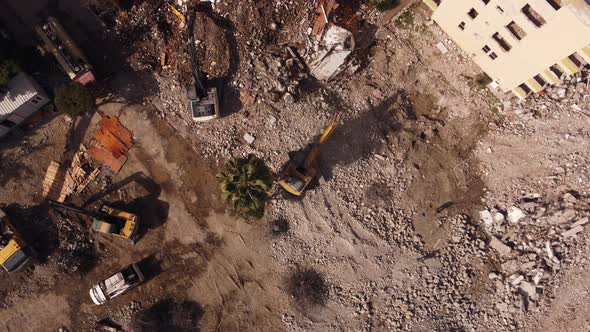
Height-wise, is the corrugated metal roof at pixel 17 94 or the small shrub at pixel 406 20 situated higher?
the corrugated metal roof at pixel 17 94

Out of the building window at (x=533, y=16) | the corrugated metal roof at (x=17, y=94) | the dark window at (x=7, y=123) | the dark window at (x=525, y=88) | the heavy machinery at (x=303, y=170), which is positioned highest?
the corrugated metal roof at (x=17, y=94)

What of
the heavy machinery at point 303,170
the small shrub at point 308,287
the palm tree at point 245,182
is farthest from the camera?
the small shrub at point 308,287

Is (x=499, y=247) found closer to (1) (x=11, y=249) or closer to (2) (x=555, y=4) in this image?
(2) (x=555, y=4)

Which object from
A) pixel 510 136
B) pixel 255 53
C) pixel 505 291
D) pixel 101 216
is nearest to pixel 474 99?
pixel 510 136

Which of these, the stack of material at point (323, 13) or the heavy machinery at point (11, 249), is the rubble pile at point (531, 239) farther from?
the heavy machinery at point (11, 249)

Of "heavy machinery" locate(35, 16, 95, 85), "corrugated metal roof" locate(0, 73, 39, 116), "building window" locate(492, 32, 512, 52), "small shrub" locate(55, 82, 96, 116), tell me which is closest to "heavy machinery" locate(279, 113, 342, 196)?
"building window" locate(492, 32, 512, 52)

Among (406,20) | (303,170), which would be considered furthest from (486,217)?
(406,20)

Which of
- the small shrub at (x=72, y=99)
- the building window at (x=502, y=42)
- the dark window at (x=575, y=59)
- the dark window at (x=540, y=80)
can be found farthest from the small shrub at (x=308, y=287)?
the dark window at (x=575, y=59)
